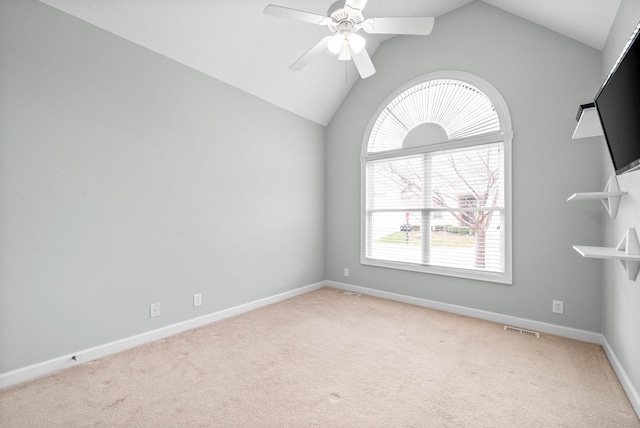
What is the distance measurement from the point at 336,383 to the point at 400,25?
2.51m

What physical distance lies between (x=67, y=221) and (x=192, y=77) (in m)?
1.72

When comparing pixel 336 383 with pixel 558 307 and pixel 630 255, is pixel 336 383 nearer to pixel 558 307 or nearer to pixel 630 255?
pixel 630 255

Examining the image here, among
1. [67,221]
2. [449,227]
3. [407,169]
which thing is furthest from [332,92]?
[67,221]

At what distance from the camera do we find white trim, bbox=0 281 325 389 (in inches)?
76.8

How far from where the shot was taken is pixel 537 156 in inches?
111

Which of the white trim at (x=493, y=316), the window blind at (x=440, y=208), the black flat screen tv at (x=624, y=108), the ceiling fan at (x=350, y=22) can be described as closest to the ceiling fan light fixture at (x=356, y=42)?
the ceiling fan at (x=350, y=22)

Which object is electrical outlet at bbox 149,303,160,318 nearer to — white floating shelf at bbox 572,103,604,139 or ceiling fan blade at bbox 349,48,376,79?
ceiling fan blade at bbox 349,48,376,79

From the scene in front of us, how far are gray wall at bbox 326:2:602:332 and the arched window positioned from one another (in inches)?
5.0

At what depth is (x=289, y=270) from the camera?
157 inches

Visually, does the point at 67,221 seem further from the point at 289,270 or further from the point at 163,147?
A: the point at 289,270

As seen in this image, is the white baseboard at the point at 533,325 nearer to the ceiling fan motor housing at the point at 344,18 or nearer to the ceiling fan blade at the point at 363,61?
the ceiling fan blade at the point at 363,61

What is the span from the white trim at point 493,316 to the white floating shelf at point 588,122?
1814 mm

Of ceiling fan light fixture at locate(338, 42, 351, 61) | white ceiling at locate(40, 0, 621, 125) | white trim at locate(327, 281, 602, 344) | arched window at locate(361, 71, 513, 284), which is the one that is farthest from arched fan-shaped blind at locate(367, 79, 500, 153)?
white trim at locate(327, 281, 602, 344)

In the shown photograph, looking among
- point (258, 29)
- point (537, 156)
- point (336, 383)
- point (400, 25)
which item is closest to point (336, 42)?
point (400, 25)
